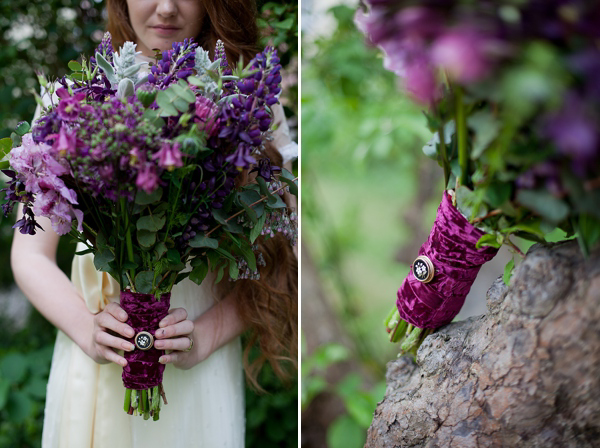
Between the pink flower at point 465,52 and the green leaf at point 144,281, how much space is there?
26.3 inches

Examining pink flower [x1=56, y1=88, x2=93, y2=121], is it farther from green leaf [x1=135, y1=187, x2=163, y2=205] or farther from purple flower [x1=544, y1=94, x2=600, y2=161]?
purple flower [x1=544, y1=94, x2=600, y2=161]

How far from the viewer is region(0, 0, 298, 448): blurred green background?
1.73 meters

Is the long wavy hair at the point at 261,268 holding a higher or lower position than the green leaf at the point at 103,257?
higher

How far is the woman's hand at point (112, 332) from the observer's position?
106 cm

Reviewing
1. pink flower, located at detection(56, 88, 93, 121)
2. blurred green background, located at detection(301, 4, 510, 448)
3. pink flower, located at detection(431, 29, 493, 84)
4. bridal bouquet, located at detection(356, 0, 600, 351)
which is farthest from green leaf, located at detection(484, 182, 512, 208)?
blurred green background, located at detection(301, 4, 510, 448)

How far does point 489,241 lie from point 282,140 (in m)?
0.73

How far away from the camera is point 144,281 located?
3.30ft

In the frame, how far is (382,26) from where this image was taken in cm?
59

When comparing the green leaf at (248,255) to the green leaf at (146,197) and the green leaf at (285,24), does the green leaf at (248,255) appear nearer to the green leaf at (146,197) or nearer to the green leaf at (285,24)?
the green leaf at (146,197)

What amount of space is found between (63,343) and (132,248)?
567mm

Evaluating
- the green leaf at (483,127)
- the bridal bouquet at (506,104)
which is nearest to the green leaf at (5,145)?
the bridal bouquet at (506,104)

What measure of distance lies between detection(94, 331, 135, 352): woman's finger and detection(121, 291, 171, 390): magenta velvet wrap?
14 mm

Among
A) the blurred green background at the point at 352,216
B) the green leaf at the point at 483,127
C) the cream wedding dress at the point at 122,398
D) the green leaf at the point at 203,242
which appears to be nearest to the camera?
the green leaf at the point at 483,127

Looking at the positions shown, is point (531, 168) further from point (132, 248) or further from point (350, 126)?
point (350, 126)
